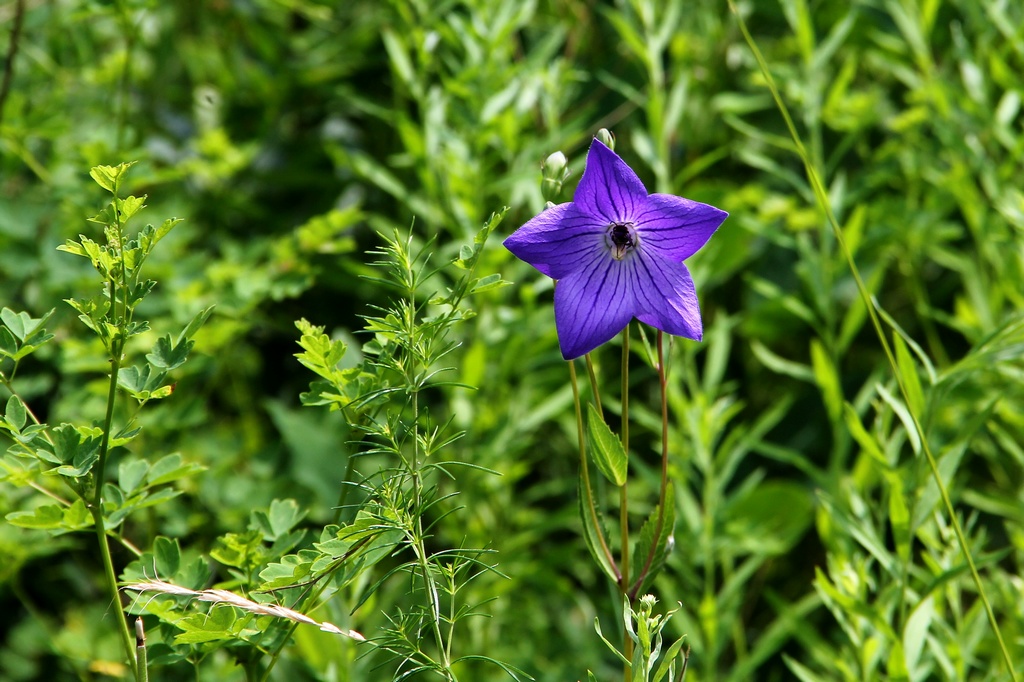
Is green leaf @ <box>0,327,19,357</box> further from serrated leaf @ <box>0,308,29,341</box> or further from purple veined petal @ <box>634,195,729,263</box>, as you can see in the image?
purple veined petal @ <box>634,195,729,263</box>

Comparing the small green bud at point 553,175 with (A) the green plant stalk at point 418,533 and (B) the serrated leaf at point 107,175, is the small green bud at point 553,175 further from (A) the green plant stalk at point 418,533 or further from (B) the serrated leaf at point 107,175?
(B) the serrated leaf at point 107,175

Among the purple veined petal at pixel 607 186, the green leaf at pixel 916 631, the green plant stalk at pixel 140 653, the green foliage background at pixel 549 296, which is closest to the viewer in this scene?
the green plant stalk at pixel 140 653

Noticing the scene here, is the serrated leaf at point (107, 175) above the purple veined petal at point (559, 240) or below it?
above

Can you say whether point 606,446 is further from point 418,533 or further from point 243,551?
point 243,551

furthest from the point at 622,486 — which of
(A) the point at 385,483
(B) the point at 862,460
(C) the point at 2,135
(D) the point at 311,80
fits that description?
(D) the point at 311,80

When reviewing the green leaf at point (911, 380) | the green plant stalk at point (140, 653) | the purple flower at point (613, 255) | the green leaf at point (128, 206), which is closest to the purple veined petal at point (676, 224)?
the purple flower at point (613, 255)

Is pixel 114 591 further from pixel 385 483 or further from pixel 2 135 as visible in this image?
pixel 2 135
